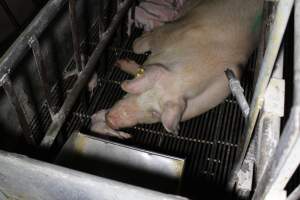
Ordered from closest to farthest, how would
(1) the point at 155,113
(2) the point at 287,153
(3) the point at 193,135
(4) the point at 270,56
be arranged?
(2) the point at 287,153 < (4) the point at 270,56 < (1) the point at 155,113 < (3) the point at 193,135

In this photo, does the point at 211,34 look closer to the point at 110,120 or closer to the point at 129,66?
the point at 129,66

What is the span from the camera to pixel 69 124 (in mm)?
2609

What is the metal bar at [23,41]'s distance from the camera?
1375mm

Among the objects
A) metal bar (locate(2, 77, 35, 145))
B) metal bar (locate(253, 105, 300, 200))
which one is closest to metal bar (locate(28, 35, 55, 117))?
metal bar (locate(2, 77, 35, 145))

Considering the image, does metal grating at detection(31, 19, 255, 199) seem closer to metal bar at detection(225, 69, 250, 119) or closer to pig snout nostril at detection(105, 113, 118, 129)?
pig snout nostril at detection(105, 113, 118, 129)

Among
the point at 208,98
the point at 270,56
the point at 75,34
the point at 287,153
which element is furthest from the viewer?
the point at 208,98

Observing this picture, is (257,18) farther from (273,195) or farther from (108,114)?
(273,195)

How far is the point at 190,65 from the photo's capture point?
2342 mm

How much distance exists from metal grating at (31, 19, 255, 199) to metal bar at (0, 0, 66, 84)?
886 millimetres

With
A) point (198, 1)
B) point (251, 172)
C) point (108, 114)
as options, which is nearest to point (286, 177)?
point (251, 172)

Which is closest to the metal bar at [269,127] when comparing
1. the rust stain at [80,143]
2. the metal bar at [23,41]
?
the rust stain at [80,143]

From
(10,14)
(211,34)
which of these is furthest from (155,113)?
(10,14)

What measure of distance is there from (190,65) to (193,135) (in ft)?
1.64

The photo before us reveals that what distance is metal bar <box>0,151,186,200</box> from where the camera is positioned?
998mm
